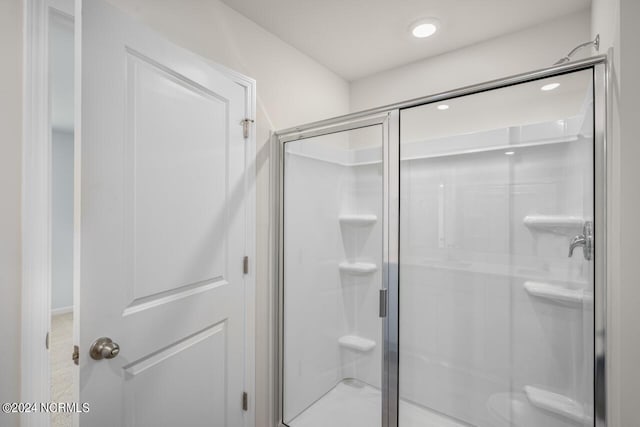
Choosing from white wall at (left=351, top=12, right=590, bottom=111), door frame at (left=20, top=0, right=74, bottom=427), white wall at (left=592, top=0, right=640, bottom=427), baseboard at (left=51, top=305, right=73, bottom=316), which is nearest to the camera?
white wall at (left=592, top=0, right=640, bottom=427)

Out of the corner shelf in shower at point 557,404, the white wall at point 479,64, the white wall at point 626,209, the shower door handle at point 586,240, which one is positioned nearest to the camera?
the white wall at point 626,209

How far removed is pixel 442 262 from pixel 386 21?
4.64ft

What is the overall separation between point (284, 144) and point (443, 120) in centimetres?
89

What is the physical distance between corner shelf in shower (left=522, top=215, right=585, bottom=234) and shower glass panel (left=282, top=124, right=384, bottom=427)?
0.70m

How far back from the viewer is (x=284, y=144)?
1.83 meters

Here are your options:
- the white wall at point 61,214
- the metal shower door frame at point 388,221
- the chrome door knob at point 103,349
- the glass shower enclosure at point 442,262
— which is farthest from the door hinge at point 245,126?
the white wall at point 61,214

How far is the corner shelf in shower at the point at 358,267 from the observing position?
1603 mm

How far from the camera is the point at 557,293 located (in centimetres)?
133

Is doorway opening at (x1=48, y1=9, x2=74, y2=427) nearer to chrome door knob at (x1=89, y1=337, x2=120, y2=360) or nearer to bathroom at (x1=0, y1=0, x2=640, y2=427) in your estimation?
bathroom at (x1=0, y1=0, x2=640, y2=427)

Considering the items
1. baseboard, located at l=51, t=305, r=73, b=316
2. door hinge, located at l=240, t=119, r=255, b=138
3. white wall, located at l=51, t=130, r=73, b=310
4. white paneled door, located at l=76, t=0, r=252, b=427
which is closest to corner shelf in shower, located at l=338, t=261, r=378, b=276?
white paneled door, located at l=76, t=0, r=252, b=427

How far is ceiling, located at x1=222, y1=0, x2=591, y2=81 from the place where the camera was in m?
1.60

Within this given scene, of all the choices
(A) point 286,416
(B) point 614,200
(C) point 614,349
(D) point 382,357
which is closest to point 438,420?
(D) point 382,357

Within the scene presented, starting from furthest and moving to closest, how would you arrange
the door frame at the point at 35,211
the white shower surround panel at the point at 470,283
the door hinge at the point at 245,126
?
the door hinge at the point at 245,126 → the white shower surround panel at the point at 470,283 → the door frame at the point at 35,211

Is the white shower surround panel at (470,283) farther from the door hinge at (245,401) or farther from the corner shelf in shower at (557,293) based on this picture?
the door hinge at (245,401)
